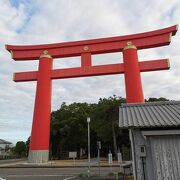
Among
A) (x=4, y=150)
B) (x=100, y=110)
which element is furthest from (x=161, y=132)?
(x=4, y=150)

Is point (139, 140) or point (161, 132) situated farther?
point (139, 140)

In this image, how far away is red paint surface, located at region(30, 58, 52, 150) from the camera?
74.6 feet

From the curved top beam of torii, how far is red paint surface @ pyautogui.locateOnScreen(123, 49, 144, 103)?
3.74 ft

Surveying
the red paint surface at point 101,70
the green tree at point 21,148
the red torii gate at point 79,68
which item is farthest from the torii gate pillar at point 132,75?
the green tree at point 21,148

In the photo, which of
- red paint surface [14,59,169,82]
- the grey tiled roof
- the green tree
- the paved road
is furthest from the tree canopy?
the green tree

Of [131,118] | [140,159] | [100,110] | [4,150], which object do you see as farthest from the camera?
[4,150]

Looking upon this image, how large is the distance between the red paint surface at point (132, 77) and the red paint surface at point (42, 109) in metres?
7.70

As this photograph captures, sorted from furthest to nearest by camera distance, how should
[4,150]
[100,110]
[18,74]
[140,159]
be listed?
[4,150] → [100,110] → [18,74] → [140,159]

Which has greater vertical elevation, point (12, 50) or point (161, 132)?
point (12, 50)

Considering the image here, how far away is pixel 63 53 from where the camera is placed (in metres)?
24.4

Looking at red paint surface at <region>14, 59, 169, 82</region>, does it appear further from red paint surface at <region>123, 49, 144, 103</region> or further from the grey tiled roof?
the grey tiled roof

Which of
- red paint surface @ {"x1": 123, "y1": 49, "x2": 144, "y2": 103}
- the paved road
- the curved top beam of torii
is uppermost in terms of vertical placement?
the curved top beam of torii

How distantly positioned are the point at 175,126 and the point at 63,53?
61.0ft

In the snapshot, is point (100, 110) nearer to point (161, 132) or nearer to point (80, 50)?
point (80, 50)
